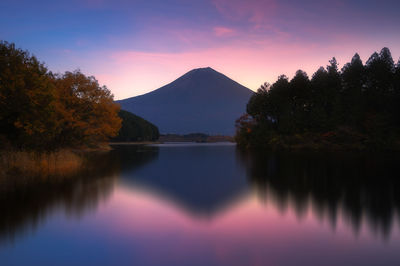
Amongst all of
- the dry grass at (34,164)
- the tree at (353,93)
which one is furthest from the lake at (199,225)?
the tree at (353,93)

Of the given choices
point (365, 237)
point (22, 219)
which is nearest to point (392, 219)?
point (365, 237)

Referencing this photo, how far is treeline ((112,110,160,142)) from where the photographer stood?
102444 mm

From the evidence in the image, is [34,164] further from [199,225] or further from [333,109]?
[333,109]

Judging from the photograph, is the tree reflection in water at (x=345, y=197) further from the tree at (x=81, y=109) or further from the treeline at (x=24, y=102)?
the tree at (x=81, y=109)

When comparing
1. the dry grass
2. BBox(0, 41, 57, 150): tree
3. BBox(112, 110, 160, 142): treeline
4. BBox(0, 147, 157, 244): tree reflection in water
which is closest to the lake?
BBox(0, 147, 157, 244): tree reflection in water

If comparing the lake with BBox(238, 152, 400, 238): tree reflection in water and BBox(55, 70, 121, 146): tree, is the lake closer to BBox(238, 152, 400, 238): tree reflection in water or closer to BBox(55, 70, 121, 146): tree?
BBox(238, 152, 400, 238): tree reflection in water

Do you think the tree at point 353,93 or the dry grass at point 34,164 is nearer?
the dry grass at point 34,164

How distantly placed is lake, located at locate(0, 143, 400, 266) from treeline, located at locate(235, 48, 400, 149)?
119 feet

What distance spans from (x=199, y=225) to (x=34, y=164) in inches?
435

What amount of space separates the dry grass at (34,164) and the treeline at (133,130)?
277 ft

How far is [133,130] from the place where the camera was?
347 ft

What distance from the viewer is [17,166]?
12.9 m

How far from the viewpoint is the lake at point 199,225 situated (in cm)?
489

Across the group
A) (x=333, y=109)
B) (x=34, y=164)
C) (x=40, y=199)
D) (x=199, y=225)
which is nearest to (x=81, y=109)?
(x=34, y=164)
